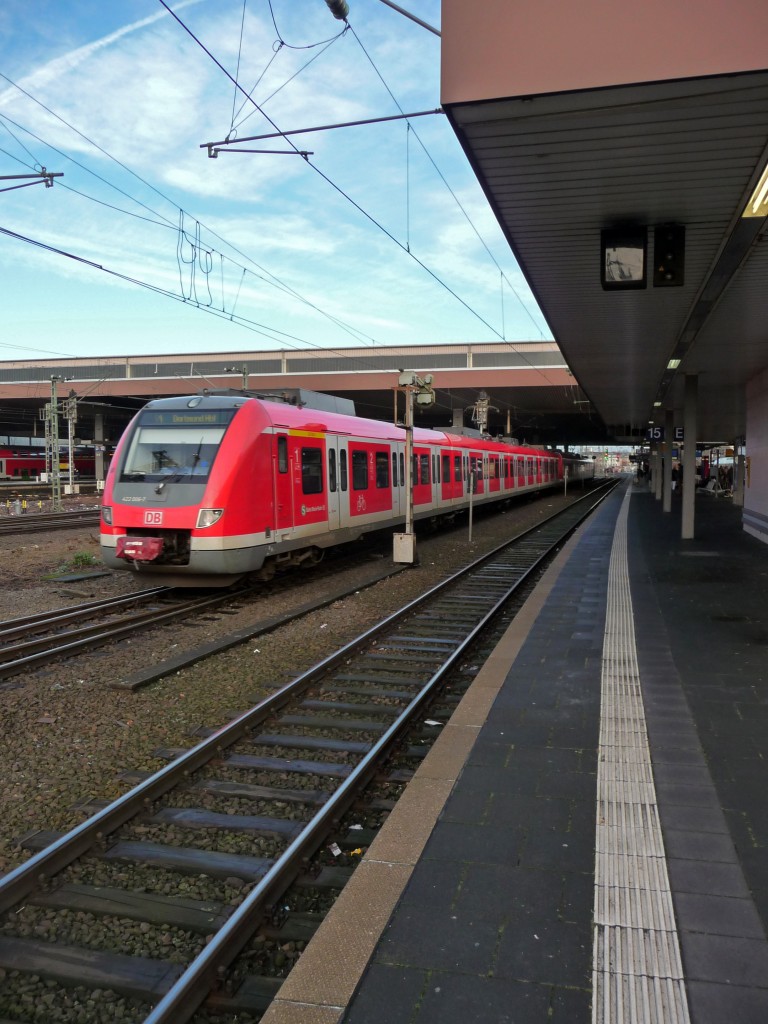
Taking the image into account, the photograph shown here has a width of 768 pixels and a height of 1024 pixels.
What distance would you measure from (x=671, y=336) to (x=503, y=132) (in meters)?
7.62

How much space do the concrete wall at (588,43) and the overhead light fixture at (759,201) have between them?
60.3 inches

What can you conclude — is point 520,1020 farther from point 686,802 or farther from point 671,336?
point 671,336

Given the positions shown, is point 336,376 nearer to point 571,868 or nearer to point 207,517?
point 207,517

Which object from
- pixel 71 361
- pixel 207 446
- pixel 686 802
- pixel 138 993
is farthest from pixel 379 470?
pixel 71 361

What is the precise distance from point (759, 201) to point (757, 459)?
12084mm

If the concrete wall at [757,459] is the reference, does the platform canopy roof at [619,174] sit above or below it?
above

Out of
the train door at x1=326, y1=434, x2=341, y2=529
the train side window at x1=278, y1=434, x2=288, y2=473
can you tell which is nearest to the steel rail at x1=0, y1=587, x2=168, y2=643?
the train side window at x1=278, y1=434, x2=288, y2=473

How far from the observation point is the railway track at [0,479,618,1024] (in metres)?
2.83

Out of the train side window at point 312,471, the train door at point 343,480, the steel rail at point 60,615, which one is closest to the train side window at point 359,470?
the train door at point 343,480

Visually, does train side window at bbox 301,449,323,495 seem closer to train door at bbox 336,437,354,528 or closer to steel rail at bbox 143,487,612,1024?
train door at bbox 336,437,354,528

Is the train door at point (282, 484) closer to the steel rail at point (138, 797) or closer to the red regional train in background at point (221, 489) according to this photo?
the red regional train in background at point (221, 489)

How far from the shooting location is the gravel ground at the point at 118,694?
4512 mm

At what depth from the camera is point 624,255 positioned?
6.70 metres

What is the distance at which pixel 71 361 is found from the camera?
157ft
